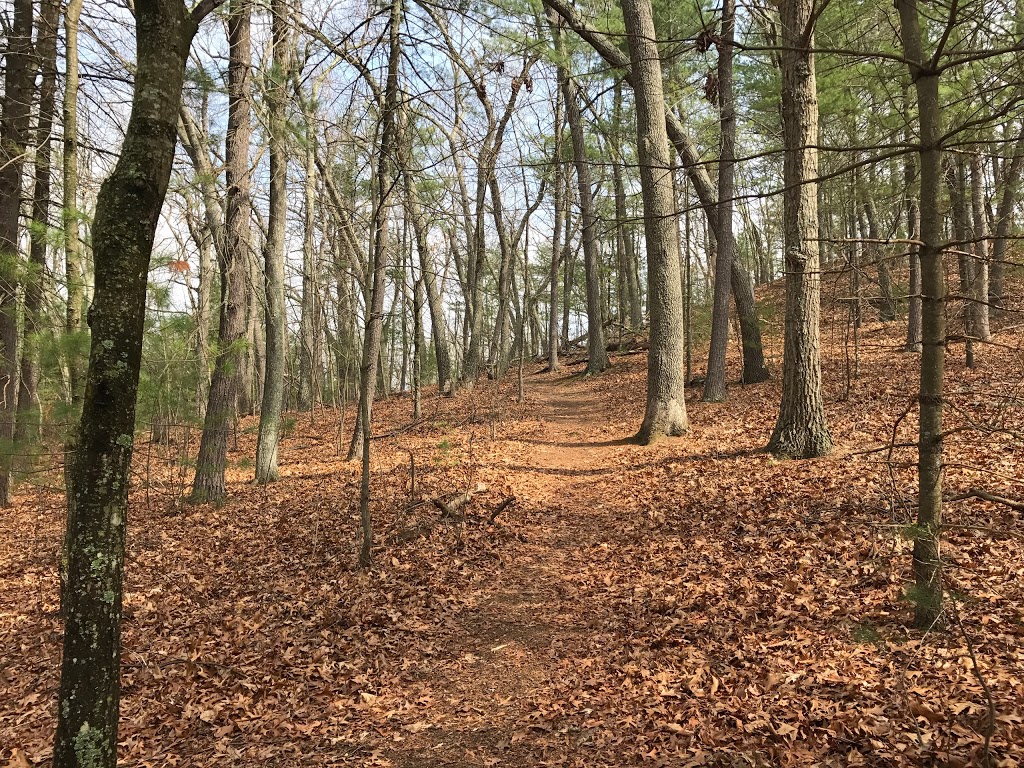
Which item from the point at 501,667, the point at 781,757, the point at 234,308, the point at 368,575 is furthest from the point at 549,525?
the point at 234,308

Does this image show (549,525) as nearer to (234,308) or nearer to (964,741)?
(964,741)

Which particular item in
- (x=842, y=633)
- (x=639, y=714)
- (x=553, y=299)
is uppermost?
(x=553, y=299)

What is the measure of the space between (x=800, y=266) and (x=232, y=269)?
872 centimetres

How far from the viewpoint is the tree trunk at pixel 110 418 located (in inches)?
106

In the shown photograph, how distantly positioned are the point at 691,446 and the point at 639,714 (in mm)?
6150

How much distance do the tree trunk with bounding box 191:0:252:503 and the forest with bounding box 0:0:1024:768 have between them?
0.07 m

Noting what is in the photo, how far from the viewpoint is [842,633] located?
13.3ft

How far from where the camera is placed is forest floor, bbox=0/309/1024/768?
3.34 m

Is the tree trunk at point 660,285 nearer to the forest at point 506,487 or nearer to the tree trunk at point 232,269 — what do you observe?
the forest at point 506,487

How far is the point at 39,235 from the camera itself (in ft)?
22.5

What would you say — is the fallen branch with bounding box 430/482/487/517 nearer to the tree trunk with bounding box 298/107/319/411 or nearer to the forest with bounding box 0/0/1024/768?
the forest with bounding box 0/0/1024/768

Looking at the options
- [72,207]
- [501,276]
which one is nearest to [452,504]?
[72,207]

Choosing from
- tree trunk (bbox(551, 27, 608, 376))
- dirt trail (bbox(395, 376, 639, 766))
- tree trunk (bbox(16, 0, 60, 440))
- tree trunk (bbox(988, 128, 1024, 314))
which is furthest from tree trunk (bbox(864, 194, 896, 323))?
tree trunk (bbox(551, 27, 608, 376))

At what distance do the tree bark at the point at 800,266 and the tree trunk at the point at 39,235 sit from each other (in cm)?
902
